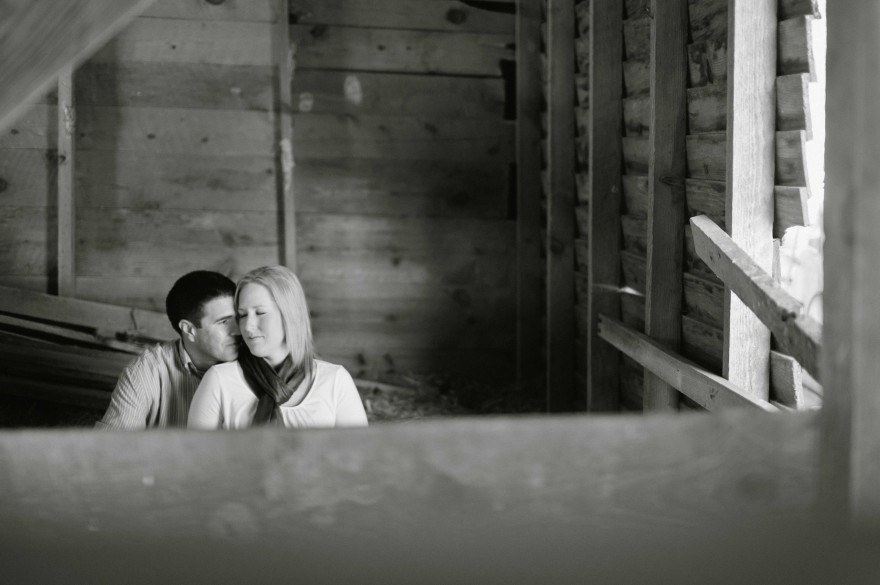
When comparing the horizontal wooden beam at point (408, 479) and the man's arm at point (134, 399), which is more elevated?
the horizontal wooden beam at point (408, 479)

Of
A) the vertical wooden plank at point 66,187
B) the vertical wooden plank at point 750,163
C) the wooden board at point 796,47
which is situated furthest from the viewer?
the vertical wooden plank at point 66,187

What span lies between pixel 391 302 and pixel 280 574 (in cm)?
475

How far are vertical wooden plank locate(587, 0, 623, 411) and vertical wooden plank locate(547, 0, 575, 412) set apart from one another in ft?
2.41

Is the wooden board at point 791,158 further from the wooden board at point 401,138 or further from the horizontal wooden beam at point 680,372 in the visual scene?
the wooden board at point 401,138

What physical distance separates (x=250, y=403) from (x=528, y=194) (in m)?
3.13

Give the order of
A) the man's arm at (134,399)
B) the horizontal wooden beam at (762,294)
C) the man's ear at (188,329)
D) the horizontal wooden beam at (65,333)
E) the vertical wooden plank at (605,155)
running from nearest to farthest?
1. the horizontal wooden beam at (762,294)
2. the man's arm at (134,399)
3. the man's ear at (188,329)
4. the vertical wooden plank at (605,155)
5. the horizontal wooden beam at (65,333)

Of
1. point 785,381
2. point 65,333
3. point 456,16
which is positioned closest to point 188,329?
point 785,381

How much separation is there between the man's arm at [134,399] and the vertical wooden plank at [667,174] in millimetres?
1807

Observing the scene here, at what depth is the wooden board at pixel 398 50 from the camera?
215 inches

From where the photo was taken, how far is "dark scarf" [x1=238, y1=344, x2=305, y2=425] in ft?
9.23

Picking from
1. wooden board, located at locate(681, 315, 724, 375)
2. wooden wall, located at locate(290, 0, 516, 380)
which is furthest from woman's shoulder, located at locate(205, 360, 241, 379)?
wooden wall, located at locate(290, 0, 516, 380)

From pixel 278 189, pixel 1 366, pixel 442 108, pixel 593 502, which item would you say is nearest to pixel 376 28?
pixel 442 108

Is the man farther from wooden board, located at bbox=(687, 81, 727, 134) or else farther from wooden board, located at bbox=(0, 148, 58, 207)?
wooden board, located at bbox=(0, 148, 58, 207)

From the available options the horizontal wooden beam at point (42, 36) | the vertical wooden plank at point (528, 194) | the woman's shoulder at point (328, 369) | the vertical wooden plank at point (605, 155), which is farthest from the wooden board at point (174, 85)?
the horizontal wooden beam at point (42, 36)
